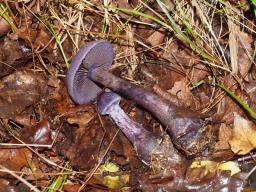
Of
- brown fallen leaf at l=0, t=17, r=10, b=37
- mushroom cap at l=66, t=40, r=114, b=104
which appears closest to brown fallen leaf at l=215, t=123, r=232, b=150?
mushroom cap at l=66, t=40, r=114, b=104

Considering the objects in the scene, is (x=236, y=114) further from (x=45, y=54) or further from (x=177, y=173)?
(x=45, y=54)

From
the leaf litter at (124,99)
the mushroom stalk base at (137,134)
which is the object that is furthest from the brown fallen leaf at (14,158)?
the mushroom stalk base at (137,134)

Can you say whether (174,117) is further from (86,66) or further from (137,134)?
(86,66)

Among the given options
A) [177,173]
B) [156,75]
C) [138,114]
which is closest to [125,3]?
[156,75]

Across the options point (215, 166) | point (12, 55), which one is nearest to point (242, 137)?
point (215, 166)

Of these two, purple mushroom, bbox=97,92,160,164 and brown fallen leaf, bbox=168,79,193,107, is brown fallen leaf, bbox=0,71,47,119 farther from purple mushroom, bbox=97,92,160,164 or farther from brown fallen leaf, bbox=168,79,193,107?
brown fallen leaf, bbox=168,79,193,107

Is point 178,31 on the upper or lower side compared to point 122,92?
upper
